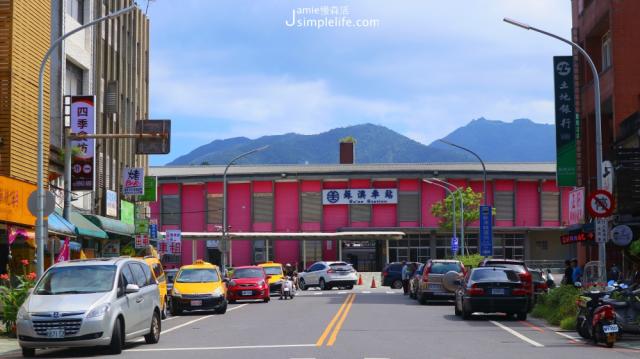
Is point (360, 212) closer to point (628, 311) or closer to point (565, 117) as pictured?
point (565, 117)

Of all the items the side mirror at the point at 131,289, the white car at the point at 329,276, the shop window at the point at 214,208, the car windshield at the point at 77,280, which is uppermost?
the shop window at the point at 214,208

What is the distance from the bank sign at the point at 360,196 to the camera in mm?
84188

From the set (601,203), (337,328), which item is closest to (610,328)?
(601,203)

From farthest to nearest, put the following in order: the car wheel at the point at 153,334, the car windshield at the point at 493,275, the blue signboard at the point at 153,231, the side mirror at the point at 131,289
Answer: the blue signboard at the point at 153,231
the car windshield at the point at 493,275
the car wheel at the point at 153,334
the side mirror at the point at 131,289

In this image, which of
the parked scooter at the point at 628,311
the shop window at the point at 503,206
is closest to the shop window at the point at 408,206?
the shop window at the point at 503,206

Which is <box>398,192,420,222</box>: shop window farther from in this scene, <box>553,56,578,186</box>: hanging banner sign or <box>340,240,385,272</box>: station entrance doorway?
<box>553,56,578,186</box>: hanging banner sign

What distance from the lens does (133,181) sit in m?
46.8

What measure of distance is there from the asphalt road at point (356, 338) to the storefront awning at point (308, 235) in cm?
4714

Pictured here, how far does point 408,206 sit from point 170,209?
21562 mm

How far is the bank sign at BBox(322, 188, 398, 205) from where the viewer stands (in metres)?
84.2

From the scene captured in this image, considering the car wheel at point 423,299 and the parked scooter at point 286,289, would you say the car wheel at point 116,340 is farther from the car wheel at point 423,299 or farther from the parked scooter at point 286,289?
the parked scooter at point 286,289

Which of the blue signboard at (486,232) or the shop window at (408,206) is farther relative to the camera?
the shop window at (408,206)


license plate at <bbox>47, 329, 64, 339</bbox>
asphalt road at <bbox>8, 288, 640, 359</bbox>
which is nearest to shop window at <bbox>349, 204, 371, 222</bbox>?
asphalt road at <bbox>8, 288, 640, 359</bbox>

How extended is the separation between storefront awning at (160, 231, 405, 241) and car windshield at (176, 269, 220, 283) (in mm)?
44158
